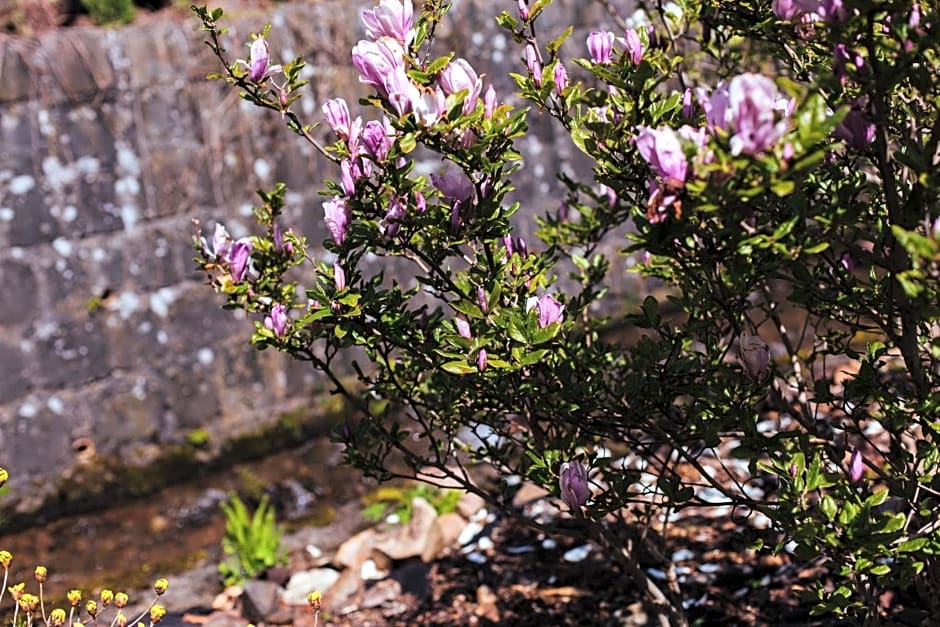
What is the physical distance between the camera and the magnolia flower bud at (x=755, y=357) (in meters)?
1.84

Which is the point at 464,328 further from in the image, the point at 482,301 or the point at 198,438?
the point at 198,438

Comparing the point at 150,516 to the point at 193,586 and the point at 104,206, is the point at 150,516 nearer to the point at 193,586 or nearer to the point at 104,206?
the point at 193,586

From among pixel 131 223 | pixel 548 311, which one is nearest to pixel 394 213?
pixel 548 311

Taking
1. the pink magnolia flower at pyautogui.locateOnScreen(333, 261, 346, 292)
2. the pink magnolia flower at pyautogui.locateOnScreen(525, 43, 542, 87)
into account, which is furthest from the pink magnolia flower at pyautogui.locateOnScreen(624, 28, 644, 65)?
the pink magnolia flower at pyautogui.locateOnScreen(333, 261, 346, 292)

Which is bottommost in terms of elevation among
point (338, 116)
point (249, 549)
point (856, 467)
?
point (249, 549)

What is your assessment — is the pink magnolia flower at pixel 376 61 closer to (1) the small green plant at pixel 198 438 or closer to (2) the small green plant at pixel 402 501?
(2) the small green plant at pixel 402 501

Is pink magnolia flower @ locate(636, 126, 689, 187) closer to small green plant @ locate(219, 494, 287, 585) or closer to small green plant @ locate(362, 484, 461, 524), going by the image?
small green plant @ locate(362, 484, 461, 524)

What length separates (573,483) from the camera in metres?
1.86

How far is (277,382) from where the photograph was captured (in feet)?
15.4

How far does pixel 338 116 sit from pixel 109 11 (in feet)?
11.9

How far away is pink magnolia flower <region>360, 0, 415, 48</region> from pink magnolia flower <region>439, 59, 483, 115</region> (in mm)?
97

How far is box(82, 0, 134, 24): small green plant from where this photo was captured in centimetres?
486

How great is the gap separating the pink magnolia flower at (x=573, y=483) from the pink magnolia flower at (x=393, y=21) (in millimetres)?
832

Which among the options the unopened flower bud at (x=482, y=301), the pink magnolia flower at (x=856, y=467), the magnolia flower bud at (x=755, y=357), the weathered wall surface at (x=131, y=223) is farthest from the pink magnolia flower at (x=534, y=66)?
the weathered wall surface at (x=131, y=223)
